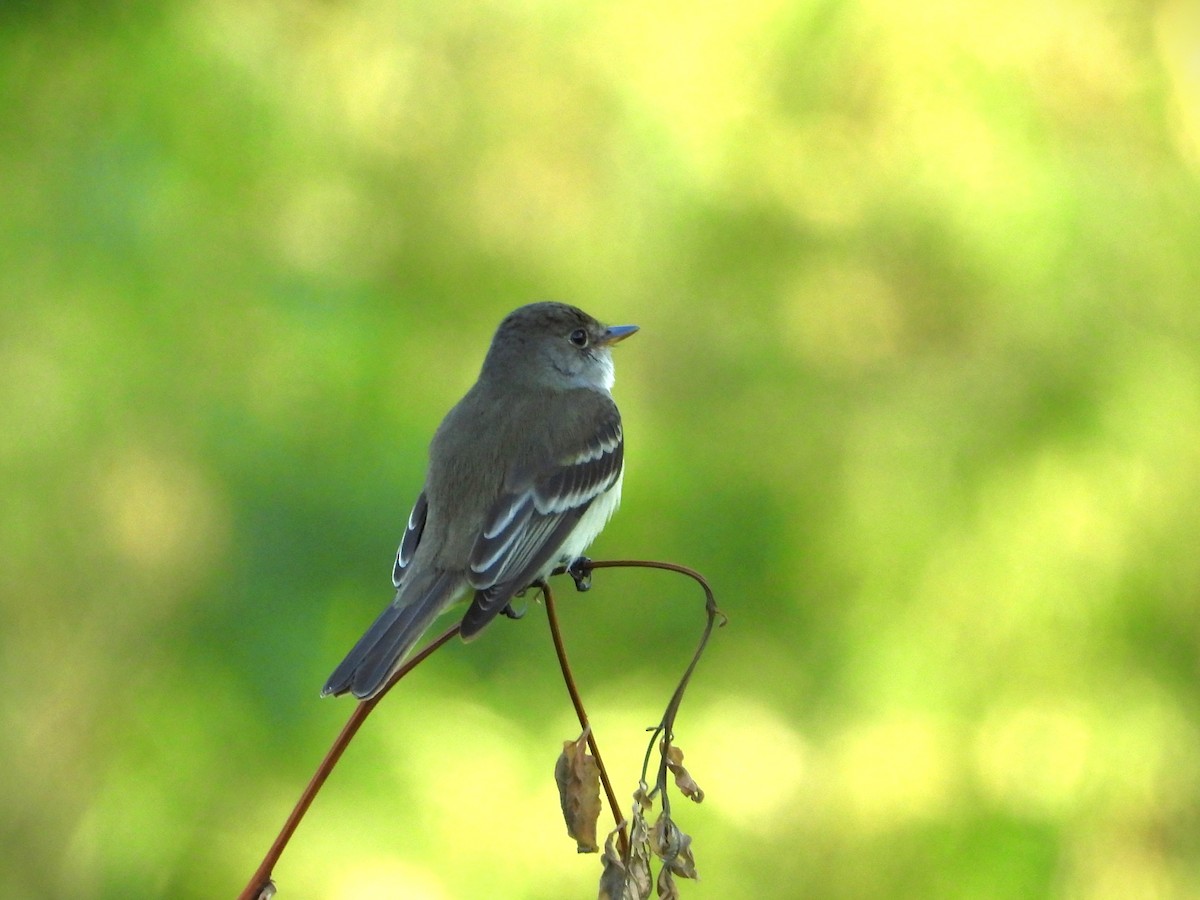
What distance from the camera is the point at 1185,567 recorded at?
4.25 metres

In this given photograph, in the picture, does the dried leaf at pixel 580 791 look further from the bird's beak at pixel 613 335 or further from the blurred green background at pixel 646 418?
the blurred green background at pixel 646 418

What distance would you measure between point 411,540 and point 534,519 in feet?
0.90

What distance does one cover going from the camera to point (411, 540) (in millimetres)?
Result: 2971

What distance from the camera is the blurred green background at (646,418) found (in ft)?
13.2

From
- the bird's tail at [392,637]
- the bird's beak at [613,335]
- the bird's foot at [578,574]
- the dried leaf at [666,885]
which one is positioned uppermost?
the bird's beak at [613,335]

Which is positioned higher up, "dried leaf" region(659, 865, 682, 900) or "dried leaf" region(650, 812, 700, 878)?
"dried leaf" region(650, 812, 700, 878)

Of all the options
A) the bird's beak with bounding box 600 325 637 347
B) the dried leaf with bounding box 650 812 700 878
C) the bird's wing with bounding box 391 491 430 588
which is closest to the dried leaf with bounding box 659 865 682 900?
the dried leaf with bounding box 650 812 700 878

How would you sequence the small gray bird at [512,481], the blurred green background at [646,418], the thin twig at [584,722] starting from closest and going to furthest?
the thin twig at [584,722] < the small gray bird at [512,481] < the blurred green background at [646,418]

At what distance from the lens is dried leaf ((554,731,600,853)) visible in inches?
66.8

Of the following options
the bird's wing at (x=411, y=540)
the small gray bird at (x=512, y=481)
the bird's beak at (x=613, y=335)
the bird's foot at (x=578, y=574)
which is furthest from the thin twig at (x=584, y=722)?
the bird's beak at (x=613, y=335)

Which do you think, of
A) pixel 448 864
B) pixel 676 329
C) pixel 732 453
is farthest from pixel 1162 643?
pixel 448 864

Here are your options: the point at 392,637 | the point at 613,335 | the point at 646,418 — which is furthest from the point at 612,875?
the point at 646,418

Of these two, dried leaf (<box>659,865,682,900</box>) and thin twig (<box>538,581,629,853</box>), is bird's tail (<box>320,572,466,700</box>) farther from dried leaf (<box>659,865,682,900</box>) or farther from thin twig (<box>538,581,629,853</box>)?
dried leaf (<box>659,865,682,900</box>)

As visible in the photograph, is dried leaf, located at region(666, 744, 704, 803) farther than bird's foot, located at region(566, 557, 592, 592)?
No
